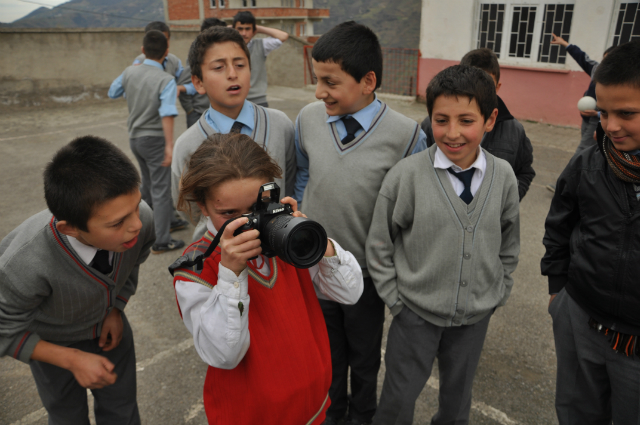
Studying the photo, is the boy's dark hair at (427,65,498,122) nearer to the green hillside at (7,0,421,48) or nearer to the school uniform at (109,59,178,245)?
the school uniform at (109,59,178,245)

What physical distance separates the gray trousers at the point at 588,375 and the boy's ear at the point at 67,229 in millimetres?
1771

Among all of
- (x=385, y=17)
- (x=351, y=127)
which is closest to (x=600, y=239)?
(x=351, y=127)

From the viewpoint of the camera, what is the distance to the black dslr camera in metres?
1.08

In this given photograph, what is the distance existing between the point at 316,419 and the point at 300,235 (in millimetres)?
657

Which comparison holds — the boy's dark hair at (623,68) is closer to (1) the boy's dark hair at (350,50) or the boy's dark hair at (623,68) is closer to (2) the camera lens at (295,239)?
(1) the boy's dark hair at (350,50)

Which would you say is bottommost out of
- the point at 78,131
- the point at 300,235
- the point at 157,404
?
the point at 157,404

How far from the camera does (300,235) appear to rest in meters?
1.12

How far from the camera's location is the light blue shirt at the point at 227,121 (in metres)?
1.93

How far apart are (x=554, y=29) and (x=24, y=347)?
31.1 ft

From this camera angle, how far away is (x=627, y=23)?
23.9ft

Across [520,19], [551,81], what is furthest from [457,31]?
[551,81]

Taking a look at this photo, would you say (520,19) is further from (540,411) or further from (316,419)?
(316,419)

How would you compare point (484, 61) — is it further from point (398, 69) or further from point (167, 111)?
point (398, 69)

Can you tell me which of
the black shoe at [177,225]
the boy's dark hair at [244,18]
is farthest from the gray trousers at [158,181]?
the boy's dark hair at [244,18]
